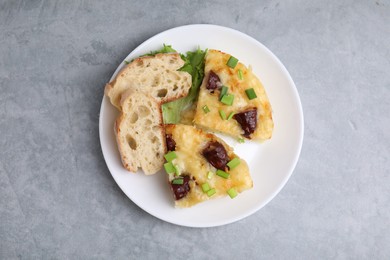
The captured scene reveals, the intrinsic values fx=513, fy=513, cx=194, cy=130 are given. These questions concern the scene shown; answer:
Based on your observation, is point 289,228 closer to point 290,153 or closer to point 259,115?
point 290,153

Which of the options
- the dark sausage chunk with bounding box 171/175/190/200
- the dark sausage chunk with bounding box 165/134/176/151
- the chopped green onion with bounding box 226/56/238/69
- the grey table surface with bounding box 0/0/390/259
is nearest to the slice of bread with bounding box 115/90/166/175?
the dark sausage chunk with bounding box 165/134/176/151

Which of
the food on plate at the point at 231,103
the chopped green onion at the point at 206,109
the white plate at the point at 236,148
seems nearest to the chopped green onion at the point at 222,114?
the food on plate at the point at 231,103

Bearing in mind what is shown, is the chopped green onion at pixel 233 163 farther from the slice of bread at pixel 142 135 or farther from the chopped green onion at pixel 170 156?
the slice of bread at pixel 142 135

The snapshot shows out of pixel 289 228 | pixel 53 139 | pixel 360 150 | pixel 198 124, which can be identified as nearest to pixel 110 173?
pixel 53 139

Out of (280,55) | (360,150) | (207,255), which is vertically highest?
(280,55)

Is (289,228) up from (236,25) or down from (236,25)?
down

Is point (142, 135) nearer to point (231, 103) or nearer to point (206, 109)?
point (206, 109)

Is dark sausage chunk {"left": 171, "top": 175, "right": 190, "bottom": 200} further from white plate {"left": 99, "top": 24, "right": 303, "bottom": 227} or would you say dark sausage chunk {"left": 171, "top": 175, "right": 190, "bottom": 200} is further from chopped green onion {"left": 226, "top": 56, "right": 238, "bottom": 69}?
chopped green onion {"left": 226, "top": 56, "right": 238, "bottom": 69}

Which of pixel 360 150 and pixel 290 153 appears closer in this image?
pixel 290 153
